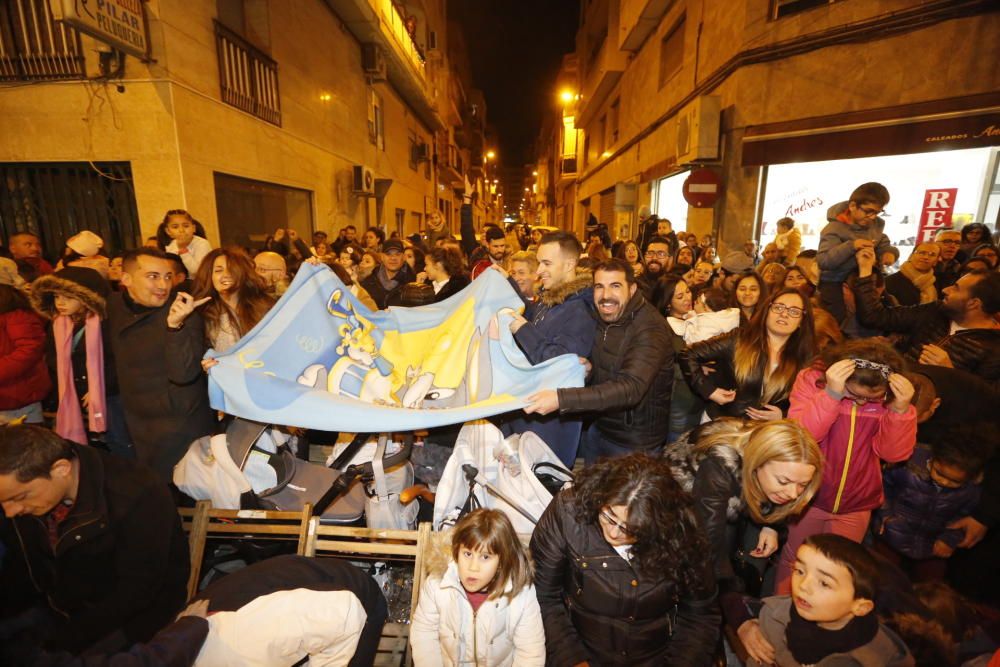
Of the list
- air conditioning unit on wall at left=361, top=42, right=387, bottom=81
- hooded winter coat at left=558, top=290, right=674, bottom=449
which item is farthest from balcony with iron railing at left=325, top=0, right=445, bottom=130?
hooded winter coat at left=558, top=290, right=674, bottom=449

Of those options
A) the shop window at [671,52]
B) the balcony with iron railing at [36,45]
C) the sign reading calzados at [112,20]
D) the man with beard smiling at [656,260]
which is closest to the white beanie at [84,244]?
the sign reading calzados at [112,20]

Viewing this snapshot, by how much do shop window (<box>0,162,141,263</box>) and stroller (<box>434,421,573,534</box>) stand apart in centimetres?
617

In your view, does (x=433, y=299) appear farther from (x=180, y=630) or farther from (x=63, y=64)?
(x=63, y=64)

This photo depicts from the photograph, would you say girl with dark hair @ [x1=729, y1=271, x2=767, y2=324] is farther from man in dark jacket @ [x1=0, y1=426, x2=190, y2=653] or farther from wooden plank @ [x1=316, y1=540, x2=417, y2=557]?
man in dark jacket @ [x1=0, y1=426, x2=190, y2=653]

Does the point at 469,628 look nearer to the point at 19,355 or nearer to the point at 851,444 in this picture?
the point at 851,444

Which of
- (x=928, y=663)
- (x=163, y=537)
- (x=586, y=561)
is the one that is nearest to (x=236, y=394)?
(x=163, y=537)

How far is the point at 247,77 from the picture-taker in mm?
7746

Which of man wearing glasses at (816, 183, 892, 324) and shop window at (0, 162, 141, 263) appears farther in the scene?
shop window at (0, 162, 141, 263)

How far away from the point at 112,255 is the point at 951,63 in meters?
12.3

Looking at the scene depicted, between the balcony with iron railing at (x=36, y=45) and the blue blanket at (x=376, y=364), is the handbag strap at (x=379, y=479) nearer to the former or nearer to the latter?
the blue blanket at (x=376, y=364)

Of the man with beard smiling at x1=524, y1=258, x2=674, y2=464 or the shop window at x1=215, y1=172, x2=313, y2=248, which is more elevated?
the shop window at x1=215, y1=172, x2=313, y2=248

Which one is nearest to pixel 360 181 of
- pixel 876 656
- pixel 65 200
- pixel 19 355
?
pixel 65 200

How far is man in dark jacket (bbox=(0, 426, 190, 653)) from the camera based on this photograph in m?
1.91

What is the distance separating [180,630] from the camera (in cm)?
171
